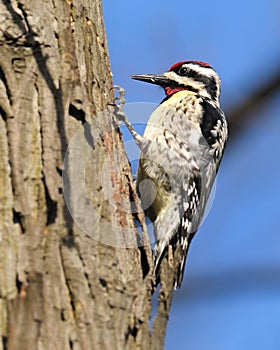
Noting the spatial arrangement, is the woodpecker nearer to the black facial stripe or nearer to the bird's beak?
the bird's beak

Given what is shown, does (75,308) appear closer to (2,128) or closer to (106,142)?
(2,128)

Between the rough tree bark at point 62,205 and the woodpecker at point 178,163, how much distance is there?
920 mm

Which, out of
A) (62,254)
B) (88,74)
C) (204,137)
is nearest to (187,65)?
(204,137)

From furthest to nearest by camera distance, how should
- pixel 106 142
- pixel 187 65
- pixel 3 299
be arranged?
pixel 187 65, pixel 106 142, pixel 3 299

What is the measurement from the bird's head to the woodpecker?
0.28 ft

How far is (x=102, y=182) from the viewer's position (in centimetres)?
212

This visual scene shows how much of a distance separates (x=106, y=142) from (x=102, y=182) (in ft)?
0.74

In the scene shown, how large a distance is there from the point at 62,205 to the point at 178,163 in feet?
5.68

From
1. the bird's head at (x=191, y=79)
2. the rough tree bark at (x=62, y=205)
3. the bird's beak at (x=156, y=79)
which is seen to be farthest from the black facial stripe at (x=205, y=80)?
the rough tree bark at (x=62, y=205)

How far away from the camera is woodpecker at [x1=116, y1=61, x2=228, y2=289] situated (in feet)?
11.0

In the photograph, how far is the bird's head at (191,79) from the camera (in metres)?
4.16

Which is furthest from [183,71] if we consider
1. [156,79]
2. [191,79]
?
[156,79]

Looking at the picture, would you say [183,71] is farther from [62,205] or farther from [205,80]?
[62,205]

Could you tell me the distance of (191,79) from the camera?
4270mm
